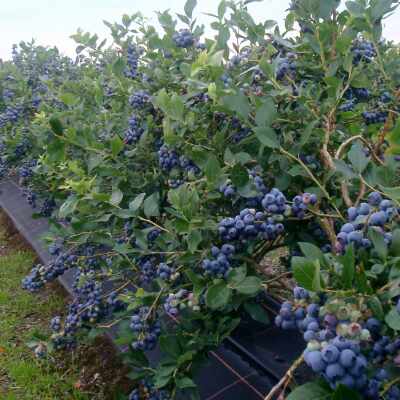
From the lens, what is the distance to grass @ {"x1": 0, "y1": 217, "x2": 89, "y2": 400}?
2.71 meters

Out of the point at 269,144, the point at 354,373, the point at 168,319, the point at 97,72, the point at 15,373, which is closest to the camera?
the point at 354,373

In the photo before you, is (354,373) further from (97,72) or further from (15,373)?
(97,72)

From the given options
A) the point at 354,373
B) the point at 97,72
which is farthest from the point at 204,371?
the point at 97,72

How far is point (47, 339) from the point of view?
2.17 meters

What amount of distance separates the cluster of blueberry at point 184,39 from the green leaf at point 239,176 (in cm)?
78

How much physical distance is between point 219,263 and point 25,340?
2460mm

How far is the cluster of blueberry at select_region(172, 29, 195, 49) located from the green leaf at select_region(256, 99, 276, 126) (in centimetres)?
68

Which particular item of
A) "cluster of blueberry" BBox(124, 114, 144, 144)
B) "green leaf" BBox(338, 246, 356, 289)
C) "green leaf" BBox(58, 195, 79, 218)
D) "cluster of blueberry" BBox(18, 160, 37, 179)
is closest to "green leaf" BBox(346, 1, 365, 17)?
"cluster of blueberry" BBox(124, 114, 144, 144)

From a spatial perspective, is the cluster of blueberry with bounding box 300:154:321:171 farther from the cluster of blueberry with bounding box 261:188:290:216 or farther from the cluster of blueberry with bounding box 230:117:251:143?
the cluster of blueberry with bounding box 261:188:290:216

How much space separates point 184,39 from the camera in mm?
1912

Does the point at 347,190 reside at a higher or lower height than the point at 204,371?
higher

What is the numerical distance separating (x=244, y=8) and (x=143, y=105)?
0.57 m

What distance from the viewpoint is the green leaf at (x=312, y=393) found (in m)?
0.82

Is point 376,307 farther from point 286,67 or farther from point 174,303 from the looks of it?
point 286,67
